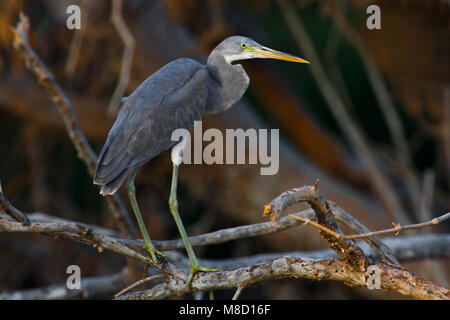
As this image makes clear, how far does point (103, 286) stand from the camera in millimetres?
2574

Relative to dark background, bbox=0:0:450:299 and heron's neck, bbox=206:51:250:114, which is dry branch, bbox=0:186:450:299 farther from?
dark background, bbox=0:0:450:299

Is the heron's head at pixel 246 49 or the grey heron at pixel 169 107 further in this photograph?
the heron's head at pixel 246 49

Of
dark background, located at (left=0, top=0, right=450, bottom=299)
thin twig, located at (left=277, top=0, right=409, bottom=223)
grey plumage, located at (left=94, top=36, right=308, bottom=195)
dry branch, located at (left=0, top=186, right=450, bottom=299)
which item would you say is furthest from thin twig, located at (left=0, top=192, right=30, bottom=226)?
thin twig, located at (left=277, top=0, right=409, bottom=223)

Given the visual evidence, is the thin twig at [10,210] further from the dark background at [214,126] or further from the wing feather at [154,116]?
the dark background at [214,126]

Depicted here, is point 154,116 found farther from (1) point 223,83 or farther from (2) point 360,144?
(2) point 360,144

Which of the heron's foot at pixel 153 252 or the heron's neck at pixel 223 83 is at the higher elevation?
the heron's neck at pixel 223 83

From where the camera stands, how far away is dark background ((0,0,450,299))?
12.1ft

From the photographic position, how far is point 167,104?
1.92 meters

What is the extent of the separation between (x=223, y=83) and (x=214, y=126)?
5.66 ft

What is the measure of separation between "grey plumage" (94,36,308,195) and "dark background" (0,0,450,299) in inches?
48.1

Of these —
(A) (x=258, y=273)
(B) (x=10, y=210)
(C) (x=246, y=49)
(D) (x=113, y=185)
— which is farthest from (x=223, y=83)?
(B) (x=10, y=210)

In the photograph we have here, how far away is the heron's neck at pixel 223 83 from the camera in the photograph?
2.00 metres

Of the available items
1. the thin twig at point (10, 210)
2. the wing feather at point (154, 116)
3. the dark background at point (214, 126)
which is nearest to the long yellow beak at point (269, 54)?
the wing feather at point (154, 116)

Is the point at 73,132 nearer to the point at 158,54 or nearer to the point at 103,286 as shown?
the point at 103,286
